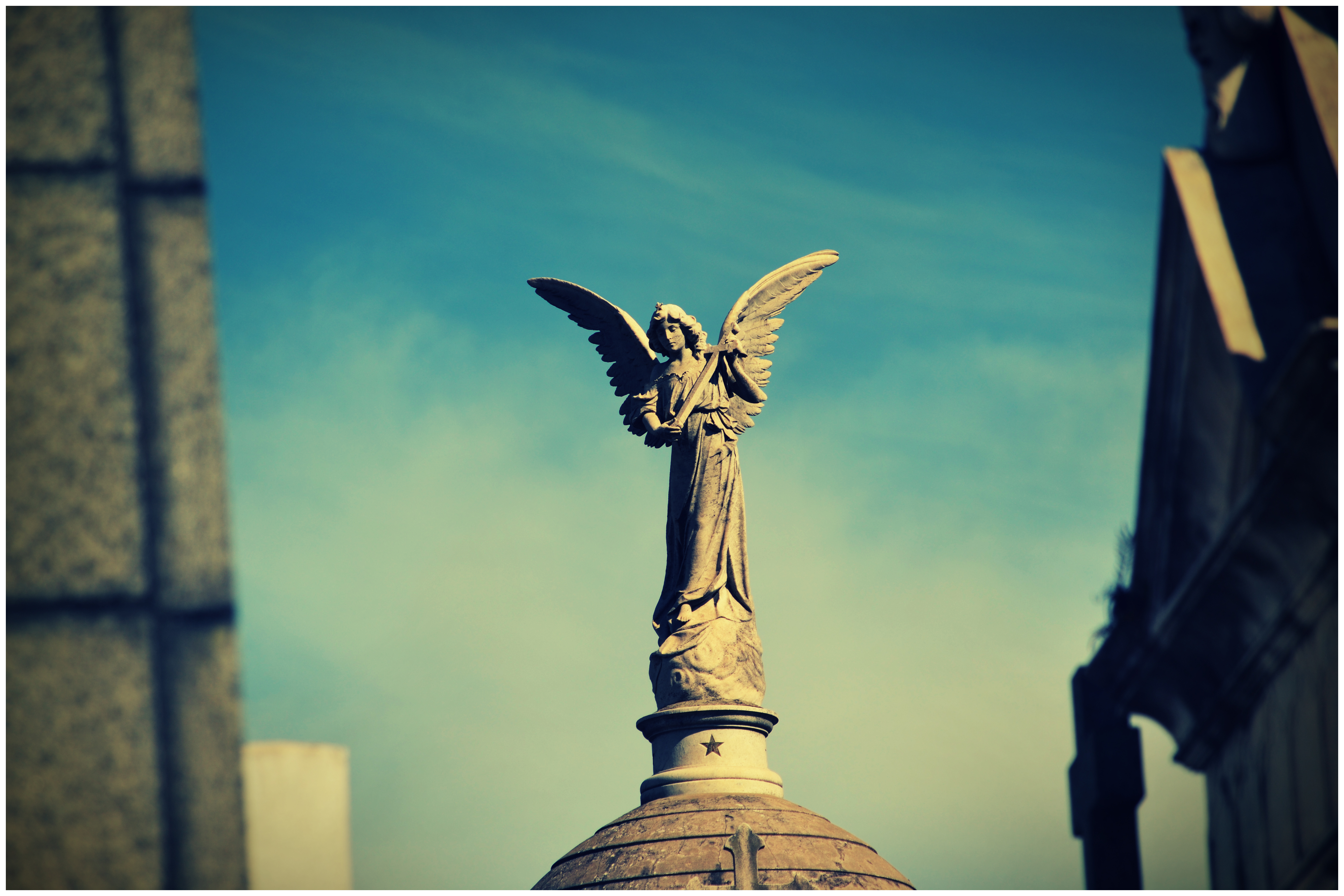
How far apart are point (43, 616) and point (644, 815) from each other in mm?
8694

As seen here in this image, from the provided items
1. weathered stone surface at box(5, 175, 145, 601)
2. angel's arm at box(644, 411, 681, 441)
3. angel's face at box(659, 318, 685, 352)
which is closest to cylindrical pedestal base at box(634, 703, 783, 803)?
angel's arm at box(644, 411, 681, 441)

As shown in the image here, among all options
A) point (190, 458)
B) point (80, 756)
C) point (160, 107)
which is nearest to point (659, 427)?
point (160, 107)

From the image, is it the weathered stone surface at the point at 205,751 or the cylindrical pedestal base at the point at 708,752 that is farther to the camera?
the cylindrical pedestal base at the point at 708,752

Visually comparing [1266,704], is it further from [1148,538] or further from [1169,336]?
[1169,336]

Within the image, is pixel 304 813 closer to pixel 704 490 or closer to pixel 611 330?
pixel 704 490

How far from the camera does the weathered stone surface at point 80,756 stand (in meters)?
2.80

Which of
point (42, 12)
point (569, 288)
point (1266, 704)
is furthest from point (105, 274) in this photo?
point (569, 288)

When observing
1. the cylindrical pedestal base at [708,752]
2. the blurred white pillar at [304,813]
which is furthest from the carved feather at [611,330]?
the blurred white pillar at [304,813]

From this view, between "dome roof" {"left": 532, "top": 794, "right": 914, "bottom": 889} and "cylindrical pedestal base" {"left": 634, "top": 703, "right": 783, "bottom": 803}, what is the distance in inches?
4.6

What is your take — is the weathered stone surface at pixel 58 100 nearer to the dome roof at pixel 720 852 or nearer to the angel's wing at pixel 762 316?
the dome roof at pixel 720 852

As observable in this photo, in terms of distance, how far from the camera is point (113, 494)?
9.73ft

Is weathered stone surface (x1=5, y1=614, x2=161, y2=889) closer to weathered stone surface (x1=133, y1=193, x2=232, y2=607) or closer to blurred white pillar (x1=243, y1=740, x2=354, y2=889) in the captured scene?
weathered stone surface (x1=133, y1=193, x2=232, y2=607)

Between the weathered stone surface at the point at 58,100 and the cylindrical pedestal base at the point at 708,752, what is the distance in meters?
8.94

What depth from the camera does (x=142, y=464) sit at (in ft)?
9.79
